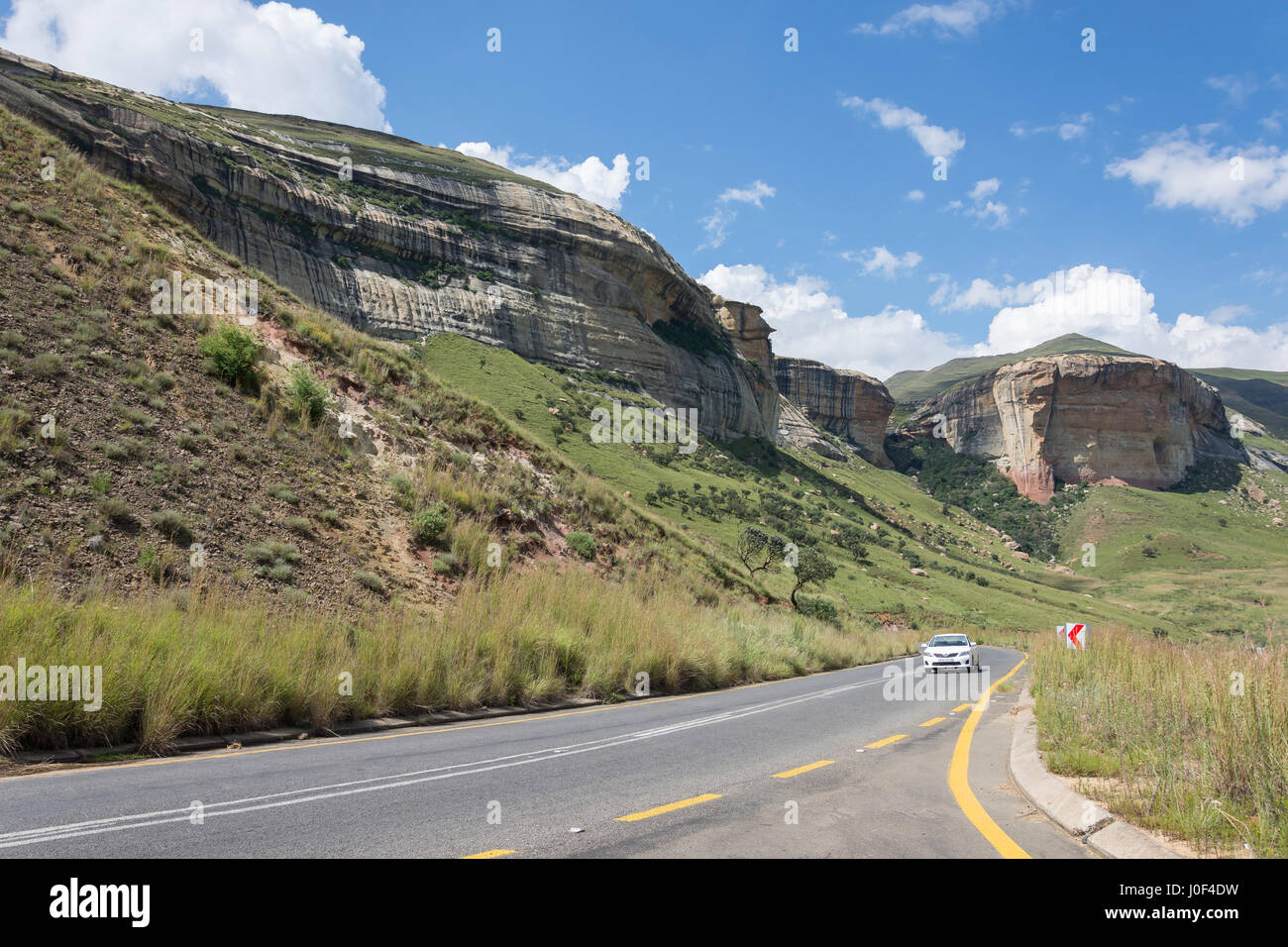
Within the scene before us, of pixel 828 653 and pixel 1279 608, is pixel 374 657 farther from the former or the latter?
pixel 1279 608

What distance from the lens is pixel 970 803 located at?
5.47m

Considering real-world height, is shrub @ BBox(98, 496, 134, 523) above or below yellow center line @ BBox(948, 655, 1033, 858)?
above

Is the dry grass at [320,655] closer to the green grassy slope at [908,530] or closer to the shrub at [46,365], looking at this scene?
the shrub at [46,365]

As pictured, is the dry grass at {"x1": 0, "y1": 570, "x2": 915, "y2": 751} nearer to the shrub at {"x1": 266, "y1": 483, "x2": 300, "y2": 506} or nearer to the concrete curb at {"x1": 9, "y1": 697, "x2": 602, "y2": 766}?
the concrete curb at {"x1": 9, "y1": 697, "x2": 602, "y2": 766}

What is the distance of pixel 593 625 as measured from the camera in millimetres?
14203

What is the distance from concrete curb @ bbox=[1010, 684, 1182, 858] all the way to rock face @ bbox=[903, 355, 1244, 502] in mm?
121171

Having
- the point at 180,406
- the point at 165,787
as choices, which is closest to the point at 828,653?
the point at 180,406

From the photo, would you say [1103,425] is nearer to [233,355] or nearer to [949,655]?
[949,655]

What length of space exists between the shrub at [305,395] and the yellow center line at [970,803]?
625 inches

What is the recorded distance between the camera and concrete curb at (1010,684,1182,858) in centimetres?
405

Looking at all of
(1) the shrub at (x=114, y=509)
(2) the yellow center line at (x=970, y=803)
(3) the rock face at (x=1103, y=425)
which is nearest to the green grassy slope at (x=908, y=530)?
(3) the rock face at (x=1103, y=425)

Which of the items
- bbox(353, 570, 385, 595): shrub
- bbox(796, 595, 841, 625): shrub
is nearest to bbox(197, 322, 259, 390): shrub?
bbox(353, 570, 385, 595): shrub

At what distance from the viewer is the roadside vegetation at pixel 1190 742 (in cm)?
407

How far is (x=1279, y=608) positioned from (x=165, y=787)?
7717 centimetres
